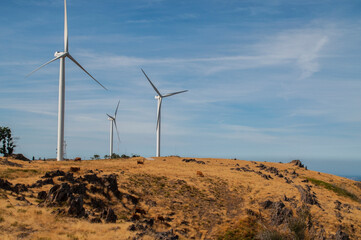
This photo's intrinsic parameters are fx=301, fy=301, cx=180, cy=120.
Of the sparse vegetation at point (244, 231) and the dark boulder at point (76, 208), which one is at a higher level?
the dark boulder at point (76, 208)

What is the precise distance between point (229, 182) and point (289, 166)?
171 ft

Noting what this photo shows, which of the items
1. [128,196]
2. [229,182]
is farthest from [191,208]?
[229,182]

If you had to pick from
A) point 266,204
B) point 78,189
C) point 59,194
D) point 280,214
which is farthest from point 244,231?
point 59,194

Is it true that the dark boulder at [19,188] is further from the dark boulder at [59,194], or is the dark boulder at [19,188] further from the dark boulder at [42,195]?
the dark boulder at [59,194]

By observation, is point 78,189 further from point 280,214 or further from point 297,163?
point 297,163

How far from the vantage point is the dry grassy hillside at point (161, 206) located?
4134 centimetres

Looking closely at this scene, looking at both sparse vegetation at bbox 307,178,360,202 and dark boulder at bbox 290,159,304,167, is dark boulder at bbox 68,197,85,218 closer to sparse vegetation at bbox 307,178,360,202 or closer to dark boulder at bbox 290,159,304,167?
sparse vegetation at bbox 307,178,360,202

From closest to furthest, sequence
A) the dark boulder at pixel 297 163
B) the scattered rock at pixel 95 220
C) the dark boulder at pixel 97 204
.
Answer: the scattered rock at pixel 95 220 < the dark boulder at pixel 97 204 < the dark boulder at pixel 297 163

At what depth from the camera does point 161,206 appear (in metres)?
63.7

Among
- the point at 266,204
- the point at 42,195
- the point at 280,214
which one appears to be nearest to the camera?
the point at 42,195

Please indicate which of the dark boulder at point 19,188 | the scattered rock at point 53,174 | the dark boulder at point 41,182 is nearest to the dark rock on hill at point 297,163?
the scattered rock at point 53,174

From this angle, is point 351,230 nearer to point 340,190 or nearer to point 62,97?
point 340,190

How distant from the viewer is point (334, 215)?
69188mm

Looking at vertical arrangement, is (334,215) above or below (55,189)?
below
